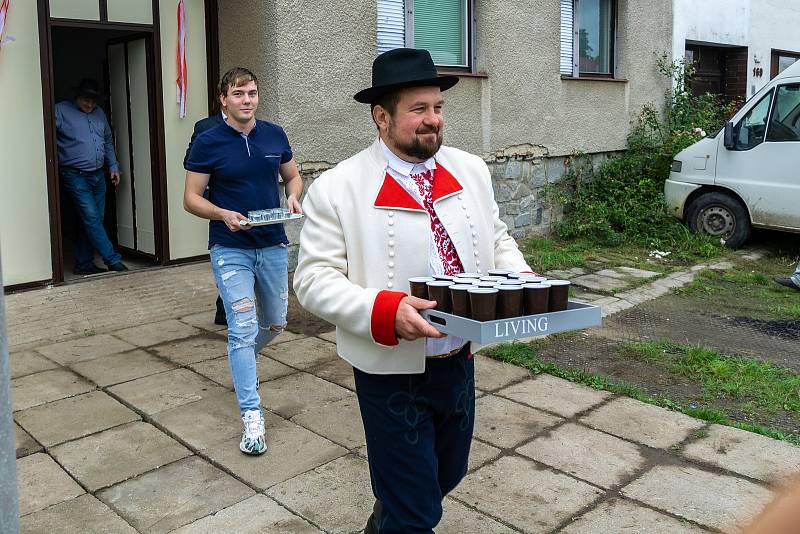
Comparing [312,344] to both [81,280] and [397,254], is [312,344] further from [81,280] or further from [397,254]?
[397,254]

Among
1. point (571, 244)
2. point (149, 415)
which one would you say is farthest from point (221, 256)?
point (571, 244)

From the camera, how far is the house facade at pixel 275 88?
668 cm

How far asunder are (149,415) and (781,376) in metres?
4.00

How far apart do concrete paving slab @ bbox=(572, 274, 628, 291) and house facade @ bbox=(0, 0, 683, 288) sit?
1.91 metres

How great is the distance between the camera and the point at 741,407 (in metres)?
4.70

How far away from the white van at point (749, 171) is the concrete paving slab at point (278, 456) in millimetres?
6953

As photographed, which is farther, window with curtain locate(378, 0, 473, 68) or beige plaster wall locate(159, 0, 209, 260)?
window with curtain locate(378, 0, 473, 68)

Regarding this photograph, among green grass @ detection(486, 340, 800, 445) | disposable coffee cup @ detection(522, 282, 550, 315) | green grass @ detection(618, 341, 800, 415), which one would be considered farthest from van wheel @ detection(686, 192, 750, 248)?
disposable coffee cup @ detection(522, 282, 550, 315)

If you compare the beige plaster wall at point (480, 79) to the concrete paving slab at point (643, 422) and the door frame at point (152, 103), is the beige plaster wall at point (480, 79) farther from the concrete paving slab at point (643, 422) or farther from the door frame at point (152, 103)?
the concrete paving slab at point (643, 422)

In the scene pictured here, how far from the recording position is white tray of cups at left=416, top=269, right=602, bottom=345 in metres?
2.30

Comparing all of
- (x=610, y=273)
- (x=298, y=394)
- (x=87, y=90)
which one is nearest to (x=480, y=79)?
(x=610, y=273)

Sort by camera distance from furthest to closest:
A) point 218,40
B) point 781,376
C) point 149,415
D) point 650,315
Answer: point 218,40 < point 650,315 < point 781,376 < point 149,415

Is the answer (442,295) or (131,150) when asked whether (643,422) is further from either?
(131,150)

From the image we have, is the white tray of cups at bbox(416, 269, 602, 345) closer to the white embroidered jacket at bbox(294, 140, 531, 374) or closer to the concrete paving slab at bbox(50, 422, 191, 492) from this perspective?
the white embroidered jacket at bbox(294, 140, 531, 374)
